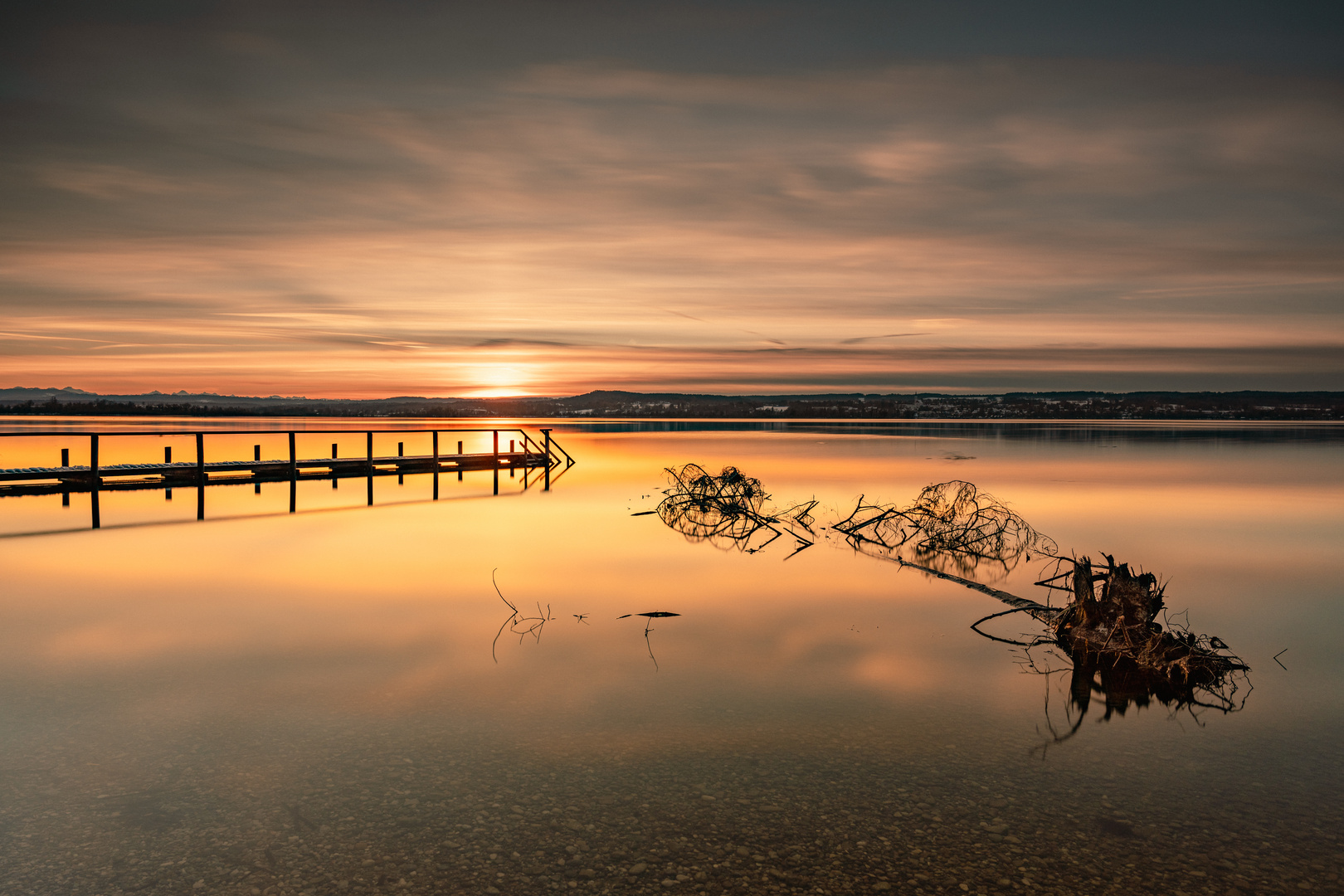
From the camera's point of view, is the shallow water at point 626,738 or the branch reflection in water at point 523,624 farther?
the branch reflection in water at point 523,624

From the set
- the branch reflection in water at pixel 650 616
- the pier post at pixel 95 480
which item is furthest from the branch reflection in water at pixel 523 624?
the pier post at pixel 95 480

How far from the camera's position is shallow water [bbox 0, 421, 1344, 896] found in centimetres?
554

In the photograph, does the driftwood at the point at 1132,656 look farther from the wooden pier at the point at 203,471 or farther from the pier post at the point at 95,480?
the pier post at the point at 95,480

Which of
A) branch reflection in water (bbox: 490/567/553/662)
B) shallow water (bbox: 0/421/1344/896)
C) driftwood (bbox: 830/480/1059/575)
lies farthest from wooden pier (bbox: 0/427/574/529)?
driftwood (bbox: 830/480/1059/575)

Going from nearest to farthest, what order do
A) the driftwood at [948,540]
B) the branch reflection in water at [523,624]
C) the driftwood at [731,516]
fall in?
1. the branch reflection in water at [523,624]
2. the driftwood at [948,540]
3. the driftwood at [731,516]

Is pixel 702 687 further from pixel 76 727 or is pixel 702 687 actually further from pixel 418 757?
pixel 76 727

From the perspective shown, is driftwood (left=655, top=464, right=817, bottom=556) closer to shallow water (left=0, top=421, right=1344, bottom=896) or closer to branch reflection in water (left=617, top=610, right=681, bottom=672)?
shallow water (left=0, top=421, right=1344, bottom=896)

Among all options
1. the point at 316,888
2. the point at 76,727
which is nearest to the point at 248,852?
the point at 316,888

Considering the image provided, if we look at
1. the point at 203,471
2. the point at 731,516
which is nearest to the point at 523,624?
the point at 731,516

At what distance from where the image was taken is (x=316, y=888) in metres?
5.21

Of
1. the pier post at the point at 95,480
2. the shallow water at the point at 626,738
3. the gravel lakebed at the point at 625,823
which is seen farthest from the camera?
the pier post at the point at 95,480

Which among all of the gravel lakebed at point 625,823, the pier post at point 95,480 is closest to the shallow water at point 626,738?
the gravel lakebed at point 625,823

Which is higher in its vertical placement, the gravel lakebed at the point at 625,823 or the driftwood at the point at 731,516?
the gravel lakebed at the point at 625,823

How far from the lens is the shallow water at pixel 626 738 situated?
218 inches
